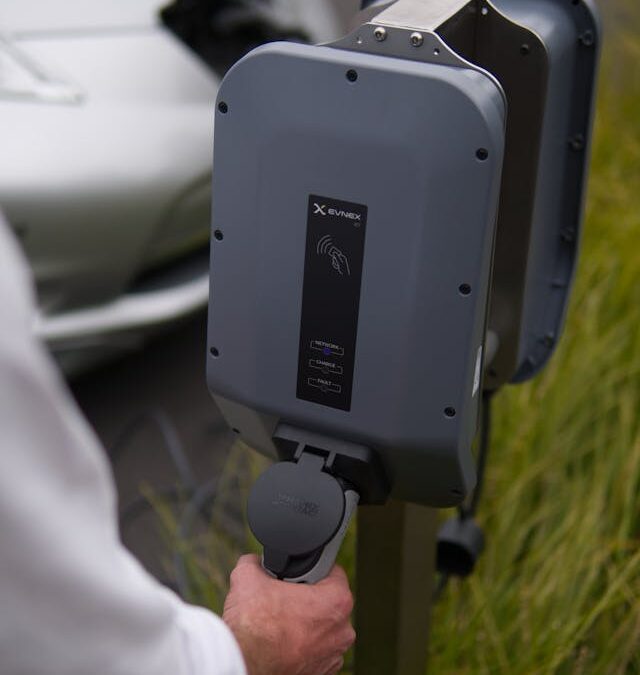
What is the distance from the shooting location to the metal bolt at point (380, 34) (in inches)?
51.9

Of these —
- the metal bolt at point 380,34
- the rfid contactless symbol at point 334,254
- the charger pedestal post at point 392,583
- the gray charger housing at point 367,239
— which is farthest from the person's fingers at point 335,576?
the metal bolt at point 380,34

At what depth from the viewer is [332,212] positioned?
4.35 ft

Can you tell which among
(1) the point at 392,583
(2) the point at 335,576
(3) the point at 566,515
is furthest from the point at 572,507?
(2) the point at 335,576

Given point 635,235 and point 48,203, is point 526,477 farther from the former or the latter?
point 48,203

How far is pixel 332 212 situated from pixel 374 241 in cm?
6

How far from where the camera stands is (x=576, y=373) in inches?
115

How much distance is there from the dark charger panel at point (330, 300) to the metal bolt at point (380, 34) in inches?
7.0

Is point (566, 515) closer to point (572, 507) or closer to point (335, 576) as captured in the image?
point (572, 507)

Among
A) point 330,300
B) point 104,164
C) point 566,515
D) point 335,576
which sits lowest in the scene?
point 566,515

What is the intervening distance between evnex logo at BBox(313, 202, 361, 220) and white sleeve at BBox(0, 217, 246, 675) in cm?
42

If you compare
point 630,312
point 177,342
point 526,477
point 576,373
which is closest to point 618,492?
point 526,477

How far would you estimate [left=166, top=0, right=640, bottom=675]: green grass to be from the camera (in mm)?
2252

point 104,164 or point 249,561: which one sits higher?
point 249,561

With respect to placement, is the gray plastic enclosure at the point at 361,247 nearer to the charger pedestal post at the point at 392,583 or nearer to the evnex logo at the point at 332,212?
the evnex logo at the point at 332,212
